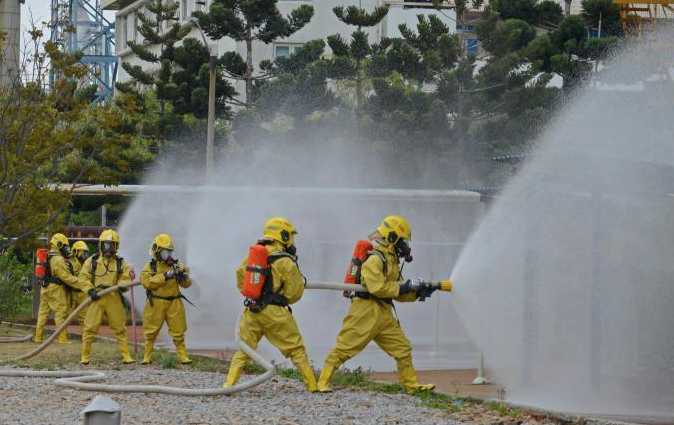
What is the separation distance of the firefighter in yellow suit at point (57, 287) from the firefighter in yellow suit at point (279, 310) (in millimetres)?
8339

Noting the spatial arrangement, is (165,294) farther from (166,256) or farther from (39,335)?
(39,335)

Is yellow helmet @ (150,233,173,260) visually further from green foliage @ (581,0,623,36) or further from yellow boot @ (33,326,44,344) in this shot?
green foliage @ (581,0,623,36)

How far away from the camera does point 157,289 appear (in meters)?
15.0

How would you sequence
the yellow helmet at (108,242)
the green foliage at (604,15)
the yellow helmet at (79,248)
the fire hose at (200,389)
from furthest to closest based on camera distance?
the green foliage at (604,15) < the yellow helmet at (79,248) < the yellow helmet at (108,242) < the fire hose at (200,389)

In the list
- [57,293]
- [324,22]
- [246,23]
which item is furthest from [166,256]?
[324,22]

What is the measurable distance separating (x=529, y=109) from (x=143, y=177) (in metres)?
11.5

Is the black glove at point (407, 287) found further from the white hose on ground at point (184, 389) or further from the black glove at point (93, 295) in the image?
the black glove at point (93, 295)

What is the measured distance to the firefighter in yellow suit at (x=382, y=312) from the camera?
11359 millimetres

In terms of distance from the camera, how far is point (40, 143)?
2102 cm

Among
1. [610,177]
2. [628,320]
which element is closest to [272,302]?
[610,177]

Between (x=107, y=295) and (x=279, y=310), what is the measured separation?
14.9ft

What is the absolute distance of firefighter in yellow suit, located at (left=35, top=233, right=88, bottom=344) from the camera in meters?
19.5

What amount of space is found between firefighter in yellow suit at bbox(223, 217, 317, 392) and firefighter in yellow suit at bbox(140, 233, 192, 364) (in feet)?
10.9

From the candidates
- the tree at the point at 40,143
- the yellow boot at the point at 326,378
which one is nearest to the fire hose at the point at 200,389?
the yellow boot at the point at 326,378
